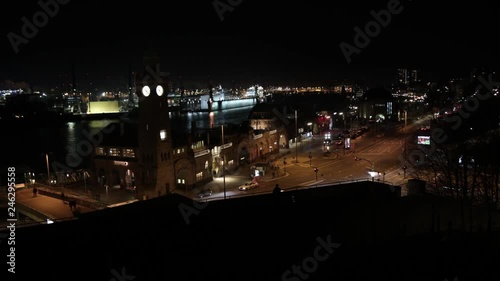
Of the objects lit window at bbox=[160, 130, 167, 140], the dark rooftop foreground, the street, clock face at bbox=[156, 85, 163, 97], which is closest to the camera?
the dark rooftop foreground

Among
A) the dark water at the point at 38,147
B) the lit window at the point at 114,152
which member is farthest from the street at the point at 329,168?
the dark water at the point at 38,147

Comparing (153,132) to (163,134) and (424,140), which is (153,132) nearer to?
(163,134)

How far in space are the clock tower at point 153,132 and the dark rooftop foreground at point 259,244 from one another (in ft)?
41.1

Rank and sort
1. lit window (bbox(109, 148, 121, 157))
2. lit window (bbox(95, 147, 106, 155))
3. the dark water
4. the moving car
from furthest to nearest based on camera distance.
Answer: the dark water → lit window (bbox(95, 147, 106, 155)) → lit window (bbox(109, 148, 121, 157)) → the moving car

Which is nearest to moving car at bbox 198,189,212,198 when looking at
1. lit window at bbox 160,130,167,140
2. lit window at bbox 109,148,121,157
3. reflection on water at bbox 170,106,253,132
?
lit window at bbox 160,130,167,140

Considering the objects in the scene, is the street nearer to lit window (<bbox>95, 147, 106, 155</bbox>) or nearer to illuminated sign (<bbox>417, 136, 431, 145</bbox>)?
illuminated sign (<bbox>417, 136, 431, 145</bbox>)

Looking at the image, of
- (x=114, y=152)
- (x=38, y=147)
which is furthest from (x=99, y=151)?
(x=38, y=147)

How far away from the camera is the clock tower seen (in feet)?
76.0

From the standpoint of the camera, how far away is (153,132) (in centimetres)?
2342

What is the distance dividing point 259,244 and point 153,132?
15.8m

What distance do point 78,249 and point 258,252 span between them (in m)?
3.53

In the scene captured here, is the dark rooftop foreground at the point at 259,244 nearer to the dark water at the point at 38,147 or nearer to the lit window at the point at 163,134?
the lit window at the point at 163,134

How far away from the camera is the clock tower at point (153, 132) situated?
23172 millimetres

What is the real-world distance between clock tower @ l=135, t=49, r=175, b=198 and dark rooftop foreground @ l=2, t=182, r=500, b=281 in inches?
494
